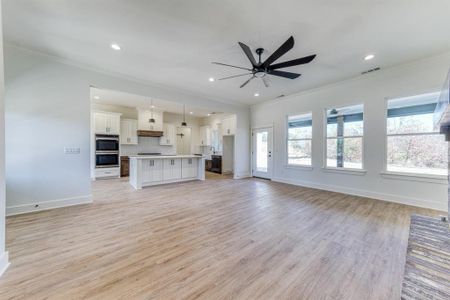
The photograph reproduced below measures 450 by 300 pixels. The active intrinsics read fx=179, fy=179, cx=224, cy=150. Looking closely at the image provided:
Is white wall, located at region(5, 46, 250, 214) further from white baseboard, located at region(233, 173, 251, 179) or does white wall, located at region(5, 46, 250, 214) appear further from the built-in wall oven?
white baseboard, located at region(233, 173, 251, 179)

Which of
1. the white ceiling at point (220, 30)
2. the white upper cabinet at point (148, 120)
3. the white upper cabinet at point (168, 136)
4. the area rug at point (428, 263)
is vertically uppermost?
the white ceiling at point (220, 30)

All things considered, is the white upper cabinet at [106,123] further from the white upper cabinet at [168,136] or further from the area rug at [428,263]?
the area rug at [428,263]

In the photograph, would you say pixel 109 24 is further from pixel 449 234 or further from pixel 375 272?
pixel 449 234

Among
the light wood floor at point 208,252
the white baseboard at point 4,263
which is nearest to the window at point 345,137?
the light wood floor at point 208,252

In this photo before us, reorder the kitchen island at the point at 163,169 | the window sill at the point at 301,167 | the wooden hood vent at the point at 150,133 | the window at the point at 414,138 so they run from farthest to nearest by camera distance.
→ the wooden hood vent at the point at 150,133
the window sill at the point at 301,167
the kitchen island at the point at 163,169
the window at the point at 414,138

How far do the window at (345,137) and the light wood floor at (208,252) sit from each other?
143 cm

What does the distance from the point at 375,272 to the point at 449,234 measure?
2.84 feet

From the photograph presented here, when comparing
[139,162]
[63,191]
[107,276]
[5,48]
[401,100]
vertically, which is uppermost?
[5,48]

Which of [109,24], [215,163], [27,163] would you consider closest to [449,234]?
[109,24]

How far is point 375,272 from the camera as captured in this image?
179 cm

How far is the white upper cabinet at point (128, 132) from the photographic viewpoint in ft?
25.3

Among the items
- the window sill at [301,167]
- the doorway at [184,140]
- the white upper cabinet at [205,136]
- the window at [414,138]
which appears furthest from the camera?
the white upper cabinet at [205,136]

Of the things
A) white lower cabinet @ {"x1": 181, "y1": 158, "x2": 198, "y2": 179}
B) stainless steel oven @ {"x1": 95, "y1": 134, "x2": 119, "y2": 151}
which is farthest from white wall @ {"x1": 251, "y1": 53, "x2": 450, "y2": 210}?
stainless steel oven @ {"x1": 95, "y1": 134, "x2": 119, "y2": 151}

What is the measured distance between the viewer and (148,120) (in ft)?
26.7
